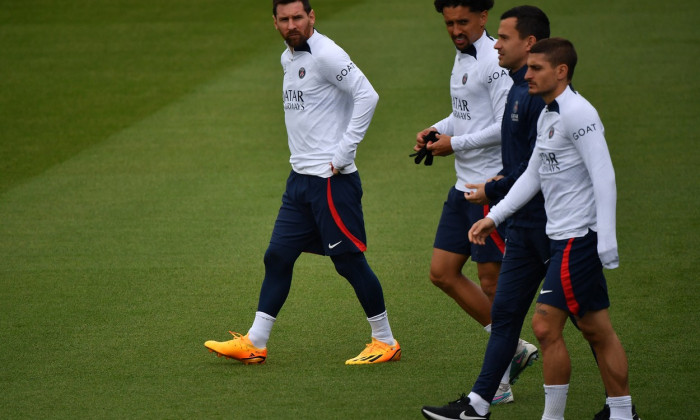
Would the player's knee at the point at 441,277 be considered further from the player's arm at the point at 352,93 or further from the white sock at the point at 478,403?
the white sock at the point at 478,403

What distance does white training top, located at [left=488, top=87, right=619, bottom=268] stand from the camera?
14.9ft

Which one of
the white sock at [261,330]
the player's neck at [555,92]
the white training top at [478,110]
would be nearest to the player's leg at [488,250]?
the white training top at [478,110]

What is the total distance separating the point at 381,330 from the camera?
625 cm

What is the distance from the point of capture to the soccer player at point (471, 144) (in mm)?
5688

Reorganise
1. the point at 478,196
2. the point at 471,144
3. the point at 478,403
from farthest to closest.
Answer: the point at 471,144
the point at 478,196
the point at 478,403

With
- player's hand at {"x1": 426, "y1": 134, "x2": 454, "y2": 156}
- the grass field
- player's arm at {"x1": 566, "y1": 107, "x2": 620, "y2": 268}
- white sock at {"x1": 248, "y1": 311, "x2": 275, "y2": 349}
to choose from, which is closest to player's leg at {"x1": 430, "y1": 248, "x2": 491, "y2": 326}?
the grass field

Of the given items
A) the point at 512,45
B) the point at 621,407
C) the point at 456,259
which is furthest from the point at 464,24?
the point at 621,407

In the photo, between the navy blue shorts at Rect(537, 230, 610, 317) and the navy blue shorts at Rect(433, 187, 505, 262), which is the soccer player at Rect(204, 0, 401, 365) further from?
the navy blue shorts at Rect(537, 230, 610, 317)

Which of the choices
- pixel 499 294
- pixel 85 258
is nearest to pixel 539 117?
pixel 499 294

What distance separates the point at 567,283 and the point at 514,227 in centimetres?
51

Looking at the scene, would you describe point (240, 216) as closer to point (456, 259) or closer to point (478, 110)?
point (456, 259)

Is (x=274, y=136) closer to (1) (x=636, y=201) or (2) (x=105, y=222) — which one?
(2) (x=105, y=222)

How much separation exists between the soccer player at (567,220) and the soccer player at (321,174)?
1.54 m

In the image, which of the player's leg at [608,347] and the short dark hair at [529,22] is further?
the short dark hair at [529,22]
